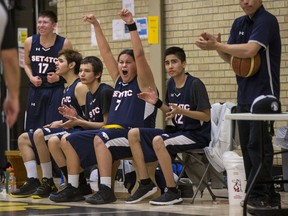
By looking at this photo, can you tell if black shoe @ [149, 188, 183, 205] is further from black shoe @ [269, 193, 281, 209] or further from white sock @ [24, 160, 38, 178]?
white sock @ [24, 160, 38, 178]

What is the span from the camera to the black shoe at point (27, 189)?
1116 centimetres

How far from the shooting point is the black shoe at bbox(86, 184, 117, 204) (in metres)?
9.95

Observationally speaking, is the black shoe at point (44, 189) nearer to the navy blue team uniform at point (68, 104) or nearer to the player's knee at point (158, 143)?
A: the navy blue team uniform at point (68, 104)

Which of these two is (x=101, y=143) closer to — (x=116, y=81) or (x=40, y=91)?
(x=116, y=81)

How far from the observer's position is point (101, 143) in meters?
9.95

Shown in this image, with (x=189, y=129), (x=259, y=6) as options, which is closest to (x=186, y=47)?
(x=189, y=129)

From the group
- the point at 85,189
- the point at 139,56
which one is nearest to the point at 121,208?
the point at 85,189

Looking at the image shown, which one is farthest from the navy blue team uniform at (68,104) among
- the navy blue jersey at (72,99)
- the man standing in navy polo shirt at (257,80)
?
the man standing in navy polo shirt at (257,80)

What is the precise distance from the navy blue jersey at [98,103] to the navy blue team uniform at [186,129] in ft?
2.88

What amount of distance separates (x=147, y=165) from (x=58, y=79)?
198 centimetres

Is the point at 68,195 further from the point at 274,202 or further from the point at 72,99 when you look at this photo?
the point at 274,202

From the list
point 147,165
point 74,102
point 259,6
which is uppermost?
point 259,6

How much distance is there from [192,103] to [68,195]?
1838mm

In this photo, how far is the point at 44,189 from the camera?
11.1 meters
